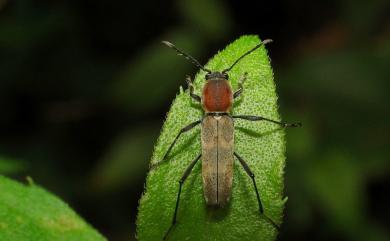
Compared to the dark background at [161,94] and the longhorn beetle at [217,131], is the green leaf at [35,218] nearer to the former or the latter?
the longhorn beetle at [217,131]

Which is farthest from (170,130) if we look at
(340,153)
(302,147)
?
(340,153)

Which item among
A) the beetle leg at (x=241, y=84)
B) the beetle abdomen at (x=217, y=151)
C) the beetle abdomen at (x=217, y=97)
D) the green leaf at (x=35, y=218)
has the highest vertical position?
the beetle abdomen at (x=217, y=97)

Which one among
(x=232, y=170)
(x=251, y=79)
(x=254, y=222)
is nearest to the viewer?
(x=254, y=222)

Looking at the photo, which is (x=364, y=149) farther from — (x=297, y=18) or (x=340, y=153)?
(x=297, y=18)

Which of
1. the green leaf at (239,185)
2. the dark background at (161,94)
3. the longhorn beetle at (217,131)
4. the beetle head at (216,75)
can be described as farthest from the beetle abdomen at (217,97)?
the dark background at (161,94)

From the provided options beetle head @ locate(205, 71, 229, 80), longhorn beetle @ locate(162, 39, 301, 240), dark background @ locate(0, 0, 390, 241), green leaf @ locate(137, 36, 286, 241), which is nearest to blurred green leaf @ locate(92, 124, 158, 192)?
dark background @ locate(0, 0, 390, 241)

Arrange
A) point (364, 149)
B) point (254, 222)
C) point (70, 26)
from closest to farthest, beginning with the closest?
point (254, 222)
point (364, 149)
point (70, 26)

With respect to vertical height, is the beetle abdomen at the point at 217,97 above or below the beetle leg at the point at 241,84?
above
